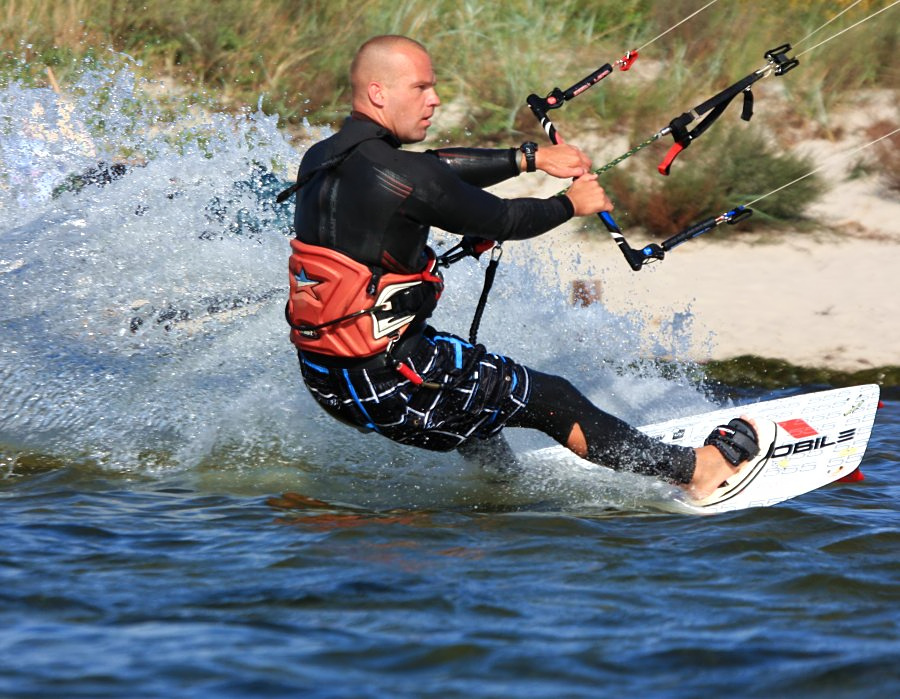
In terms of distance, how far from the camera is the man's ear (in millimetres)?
4473

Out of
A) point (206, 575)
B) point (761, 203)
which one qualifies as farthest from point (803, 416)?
point (761, 203)

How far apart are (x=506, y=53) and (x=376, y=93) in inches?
289

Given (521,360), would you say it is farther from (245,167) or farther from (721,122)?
(721,122)

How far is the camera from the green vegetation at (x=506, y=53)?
36.3 feet

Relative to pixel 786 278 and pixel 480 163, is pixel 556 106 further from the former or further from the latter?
pixel 786 278

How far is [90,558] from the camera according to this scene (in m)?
4.43

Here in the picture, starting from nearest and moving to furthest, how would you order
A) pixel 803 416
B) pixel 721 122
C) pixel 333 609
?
pixel 333 609, pixel 803 416, pixel 721 122

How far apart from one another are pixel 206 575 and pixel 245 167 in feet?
11.3

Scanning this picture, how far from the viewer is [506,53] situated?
11555 millimetres

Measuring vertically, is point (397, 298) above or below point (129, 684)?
above

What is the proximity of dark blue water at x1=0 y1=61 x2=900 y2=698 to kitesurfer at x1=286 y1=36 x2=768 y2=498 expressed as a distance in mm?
435

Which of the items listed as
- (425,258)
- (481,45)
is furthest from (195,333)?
(481,45)

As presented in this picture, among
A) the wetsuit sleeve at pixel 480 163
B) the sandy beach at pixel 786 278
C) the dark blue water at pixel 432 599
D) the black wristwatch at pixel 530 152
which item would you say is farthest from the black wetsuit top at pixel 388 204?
the sandy beach at pixel 786 278

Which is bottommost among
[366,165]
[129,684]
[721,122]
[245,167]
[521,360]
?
[129,684]
